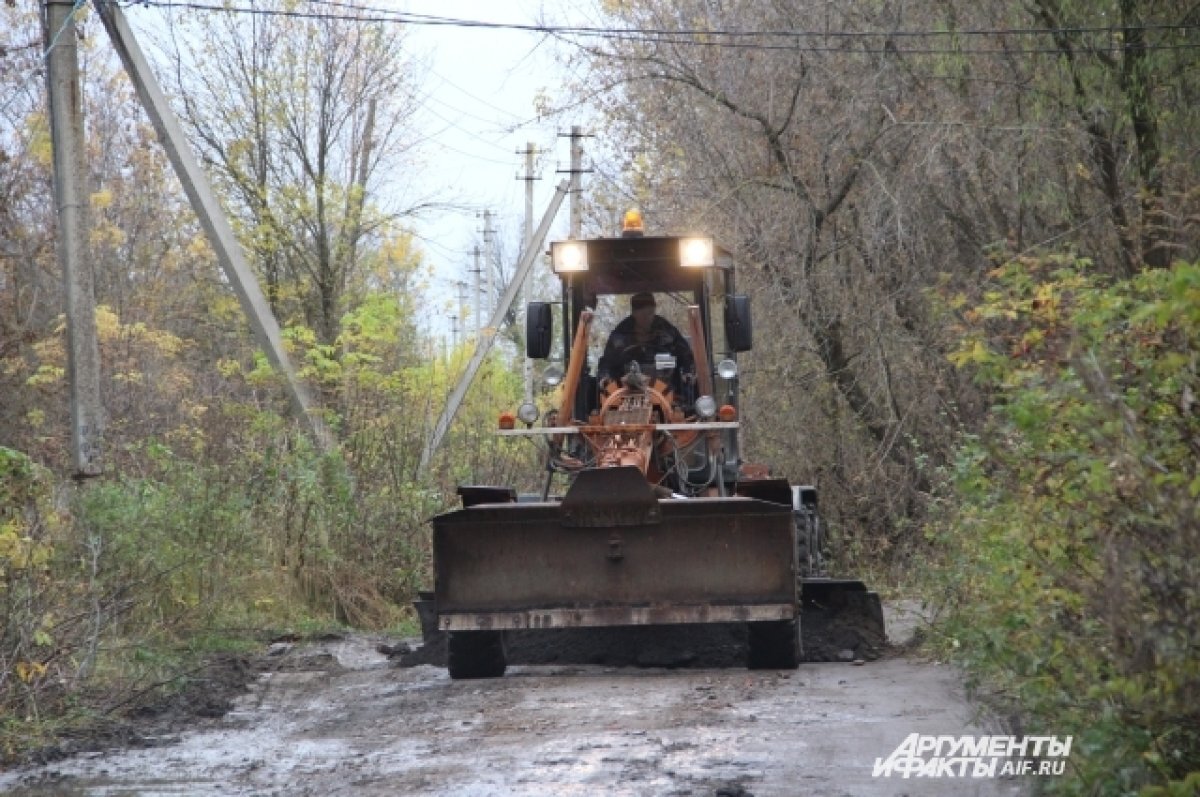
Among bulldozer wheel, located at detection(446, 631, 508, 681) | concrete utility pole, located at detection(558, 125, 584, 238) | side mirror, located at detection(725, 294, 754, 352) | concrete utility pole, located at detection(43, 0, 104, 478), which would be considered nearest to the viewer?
bulldozer wheel, located at detection(446, 631, 508, 681)

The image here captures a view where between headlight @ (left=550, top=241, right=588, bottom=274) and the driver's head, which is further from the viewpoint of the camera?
the driver's head

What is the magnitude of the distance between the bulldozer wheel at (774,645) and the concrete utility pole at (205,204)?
685 cm

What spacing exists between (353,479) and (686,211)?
5354 millimetres

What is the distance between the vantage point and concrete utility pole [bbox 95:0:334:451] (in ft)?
52.6

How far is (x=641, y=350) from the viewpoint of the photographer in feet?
41.9

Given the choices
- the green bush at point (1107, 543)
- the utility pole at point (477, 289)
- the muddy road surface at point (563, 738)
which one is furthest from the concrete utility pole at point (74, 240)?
the utility pole at point (477, 289)

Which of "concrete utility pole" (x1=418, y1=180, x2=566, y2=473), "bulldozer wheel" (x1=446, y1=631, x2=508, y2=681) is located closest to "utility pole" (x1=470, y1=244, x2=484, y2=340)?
"concrete utility pole" (x1=418, y1=180, x2=566, y2=473)

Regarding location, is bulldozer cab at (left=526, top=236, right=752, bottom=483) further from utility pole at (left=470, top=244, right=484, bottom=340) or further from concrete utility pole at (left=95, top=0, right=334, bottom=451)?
utility pole at (left=470, top=244, right=484, bottom=340)

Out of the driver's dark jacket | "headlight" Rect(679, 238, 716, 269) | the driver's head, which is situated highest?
"headlight" Rect(679, 238, 716, 269)

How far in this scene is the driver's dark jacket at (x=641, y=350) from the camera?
1275 centimetres

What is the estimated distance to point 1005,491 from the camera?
28.2ft

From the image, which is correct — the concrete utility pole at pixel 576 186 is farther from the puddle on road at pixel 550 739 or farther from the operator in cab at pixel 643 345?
the puddle on road at pixel 550 739

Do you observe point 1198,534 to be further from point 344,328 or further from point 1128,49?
point 344,328

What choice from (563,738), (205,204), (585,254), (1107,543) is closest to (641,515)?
(585,254)
